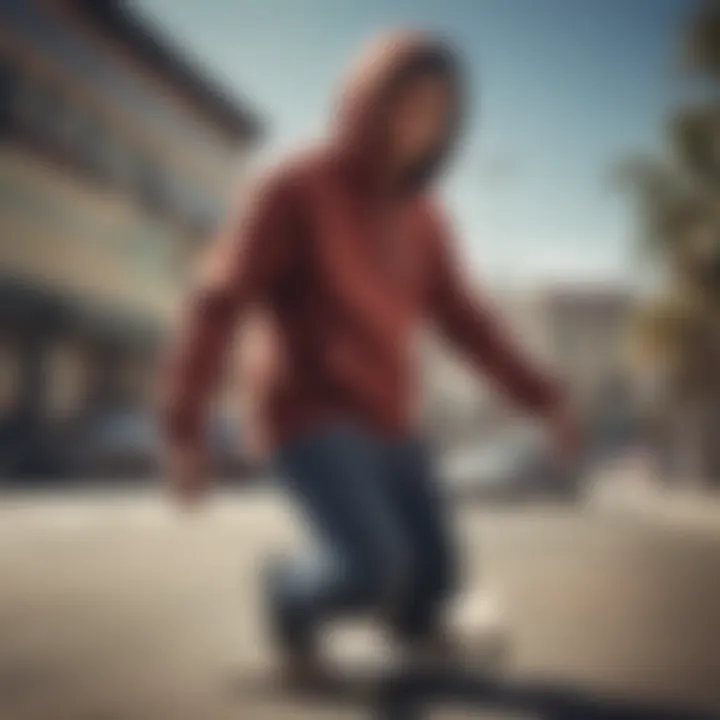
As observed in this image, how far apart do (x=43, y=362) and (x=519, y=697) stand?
5.78 meters

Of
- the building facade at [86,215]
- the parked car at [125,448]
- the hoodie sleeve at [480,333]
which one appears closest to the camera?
the hoodie sleeve at [480,333]

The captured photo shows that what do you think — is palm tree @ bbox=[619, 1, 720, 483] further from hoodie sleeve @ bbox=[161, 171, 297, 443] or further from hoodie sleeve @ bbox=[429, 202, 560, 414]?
hoodie sleeve @ bbox=[161, 171, 297, 443]

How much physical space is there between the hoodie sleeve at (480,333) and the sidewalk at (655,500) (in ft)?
11.3

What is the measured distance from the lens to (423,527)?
192cm

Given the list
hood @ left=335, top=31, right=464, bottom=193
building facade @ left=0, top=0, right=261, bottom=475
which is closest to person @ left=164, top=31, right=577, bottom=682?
hood @ left=335, top=31, right=464, bottom=193

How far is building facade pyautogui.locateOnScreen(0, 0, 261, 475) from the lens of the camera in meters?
5.56

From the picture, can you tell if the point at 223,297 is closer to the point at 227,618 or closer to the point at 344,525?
the point at 344,525

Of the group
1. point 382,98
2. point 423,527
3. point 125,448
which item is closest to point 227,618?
point 423,527

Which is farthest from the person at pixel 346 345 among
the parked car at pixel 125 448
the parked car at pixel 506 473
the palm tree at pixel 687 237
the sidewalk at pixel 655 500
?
the parked car at pixel 125 448

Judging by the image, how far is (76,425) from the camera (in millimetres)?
7328

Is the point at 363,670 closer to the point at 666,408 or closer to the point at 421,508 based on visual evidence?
the point at 421,508

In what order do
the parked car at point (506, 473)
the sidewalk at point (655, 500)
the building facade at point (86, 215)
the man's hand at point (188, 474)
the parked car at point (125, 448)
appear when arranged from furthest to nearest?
1. the parked car at point (125, 448)
2. the sidewalk at point (655, 500)
3. the building facade at point (86, 215)
4. the parked car at point (506, 473)
5. the man's hand at point (188, 474)

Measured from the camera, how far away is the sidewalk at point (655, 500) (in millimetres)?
5723

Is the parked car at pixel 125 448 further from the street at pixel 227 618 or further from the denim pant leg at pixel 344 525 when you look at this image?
the denim pant leg at pixel 344 525
